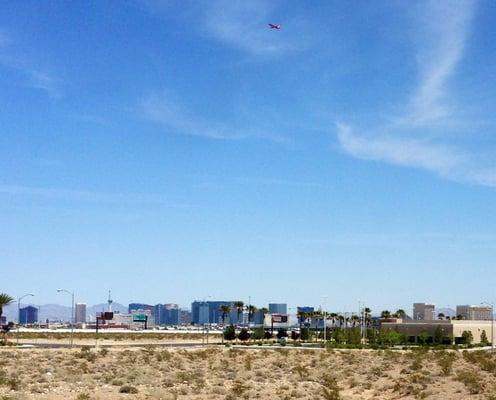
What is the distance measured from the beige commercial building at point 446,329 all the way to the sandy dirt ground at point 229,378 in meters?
69.8

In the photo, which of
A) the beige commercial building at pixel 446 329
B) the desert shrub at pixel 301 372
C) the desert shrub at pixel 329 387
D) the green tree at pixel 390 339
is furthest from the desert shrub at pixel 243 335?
the desert shrub at pixel 329 387

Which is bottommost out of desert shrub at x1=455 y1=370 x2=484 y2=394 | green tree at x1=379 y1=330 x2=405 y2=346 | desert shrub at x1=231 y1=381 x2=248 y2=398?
green tree at x1=379 y1=330 x2=405 y2=346

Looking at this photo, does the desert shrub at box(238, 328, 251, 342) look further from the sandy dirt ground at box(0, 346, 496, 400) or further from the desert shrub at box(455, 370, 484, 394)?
the desert shrub at box(455, 370, 484, 394)

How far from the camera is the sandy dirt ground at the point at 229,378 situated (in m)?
46.8

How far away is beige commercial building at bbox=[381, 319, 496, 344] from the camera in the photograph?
14362cm

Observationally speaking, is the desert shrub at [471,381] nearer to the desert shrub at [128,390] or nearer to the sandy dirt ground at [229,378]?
the sandy dirt ground at [229,378]

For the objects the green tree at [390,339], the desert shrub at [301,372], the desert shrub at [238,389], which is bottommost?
the green tree at [390,339]

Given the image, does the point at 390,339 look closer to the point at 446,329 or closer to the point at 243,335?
the point at 446,329

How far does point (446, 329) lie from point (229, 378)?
98.0m

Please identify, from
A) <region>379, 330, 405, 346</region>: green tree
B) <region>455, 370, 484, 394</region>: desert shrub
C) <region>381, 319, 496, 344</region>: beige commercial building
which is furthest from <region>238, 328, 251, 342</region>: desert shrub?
<region>455, 370, 484, 394</region>: desert shrub

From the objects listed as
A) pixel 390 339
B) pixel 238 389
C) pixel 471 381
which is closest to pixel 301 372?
pixel 238 389

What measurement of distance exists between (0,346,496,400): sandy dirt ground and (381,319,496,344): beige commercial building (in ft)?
229

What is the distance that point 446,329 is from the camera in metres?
145

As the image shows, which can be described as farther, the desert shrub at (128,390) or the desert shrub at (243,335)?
the desert shrub at (243,335)
